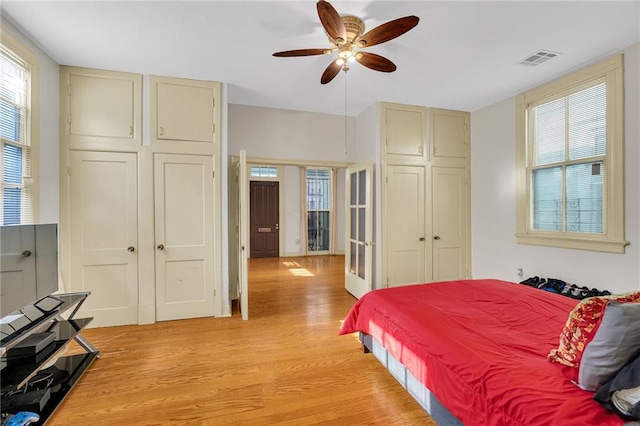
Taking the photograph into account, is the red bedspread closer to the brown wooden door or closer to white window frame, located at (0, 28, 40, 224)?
white window frame, located at (0, 28, 40, 224)

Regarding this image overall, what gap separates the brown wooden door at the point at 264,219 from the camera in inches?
305

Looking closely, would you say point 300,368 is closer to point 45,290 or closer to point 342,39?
point 45,290

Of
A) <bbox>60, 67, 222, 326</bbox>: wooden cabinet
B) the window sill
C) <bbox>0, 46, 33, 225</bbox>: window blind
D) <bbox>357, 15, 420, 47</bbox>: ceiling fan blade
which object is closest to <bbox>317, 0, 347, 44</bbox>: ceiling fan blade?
<bbox>357, 15, 420, 47</bbox>: ceiling fan blade

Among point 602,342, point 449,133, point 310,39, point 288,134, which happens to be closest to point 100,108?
point 288,134

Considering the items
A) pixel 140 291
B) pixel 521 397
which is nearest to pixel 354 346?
pixel 521 397

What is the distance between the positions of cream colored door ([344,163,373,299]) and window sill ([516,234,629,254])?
1.98 m

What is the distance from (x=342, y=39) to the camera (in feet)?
6.70

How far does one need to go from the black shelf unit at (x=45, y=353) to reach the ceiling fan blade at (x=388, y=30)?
296 cm

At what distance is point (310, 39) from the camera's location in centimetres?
251

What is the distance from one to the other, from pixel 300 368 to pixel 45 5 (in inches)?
134

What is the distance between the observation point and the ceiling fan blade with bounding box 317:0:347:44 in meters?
1.71

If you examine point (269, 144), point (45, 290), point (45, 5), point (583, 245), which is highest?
point (45, 5)

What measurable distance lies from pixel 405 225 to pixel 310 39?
2.71 m

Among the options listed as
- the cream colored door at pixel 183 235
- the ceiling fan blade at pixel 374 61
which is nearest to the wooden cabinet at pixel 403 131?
the ceiling fan blade at pixel 374 61
